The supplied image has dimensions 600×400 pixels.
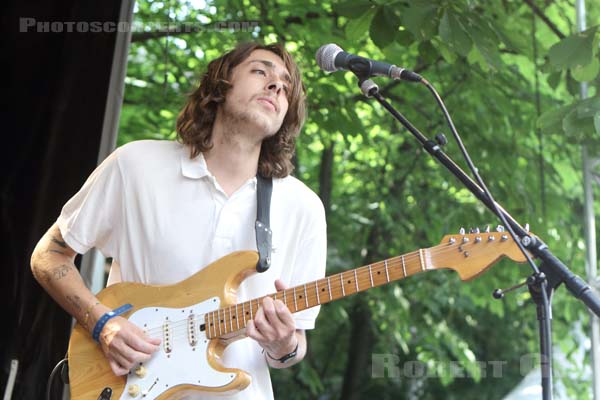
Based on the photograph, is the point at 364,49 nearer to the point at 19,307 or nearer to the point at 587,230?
the point at 587,230

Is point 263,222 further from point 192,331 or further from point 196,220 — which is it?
point 192,331

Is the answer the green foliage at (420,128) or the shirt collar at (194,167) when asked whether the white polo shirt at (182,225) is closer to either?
the shirt collar at (194,167)

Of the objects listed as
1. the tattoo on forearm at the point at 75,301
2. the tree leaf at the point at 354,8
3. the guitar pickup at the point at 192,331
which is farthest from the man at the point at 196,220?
the tree leaf at the point at 354,8

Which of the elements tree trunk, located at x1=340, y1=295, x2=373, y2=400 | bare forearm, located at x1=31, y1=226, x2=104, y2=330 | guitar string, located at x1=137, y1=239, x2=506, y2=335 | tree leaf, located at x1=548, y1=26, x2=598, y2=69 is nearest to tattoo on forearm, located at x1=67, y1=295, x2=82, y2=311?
bare forearm, located at x1=31, y1=226, x2=104, y2=330

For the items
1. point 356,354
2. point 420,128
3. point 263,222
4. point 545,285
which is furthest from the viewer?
point 356,354

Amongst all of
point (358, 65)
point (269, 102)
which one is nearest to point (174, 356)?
point (269, 102)

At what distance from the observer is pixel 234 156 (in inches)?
102

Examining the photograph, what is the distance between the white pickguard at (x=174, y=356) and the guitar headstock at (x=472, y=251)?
0.66m

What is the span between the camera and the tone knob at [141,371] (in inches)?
90.0

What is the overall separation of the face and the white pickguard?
0.60m

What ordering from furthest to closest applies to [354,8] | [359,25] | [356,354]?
1. [356,354]
2. [359,25]
3. [354,8]

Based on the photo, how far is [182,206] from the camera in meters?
2.47

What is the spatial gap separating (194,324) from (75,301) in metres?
0.41

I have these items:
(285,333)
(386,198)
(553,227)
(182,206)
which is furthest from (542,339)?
(386,198)
